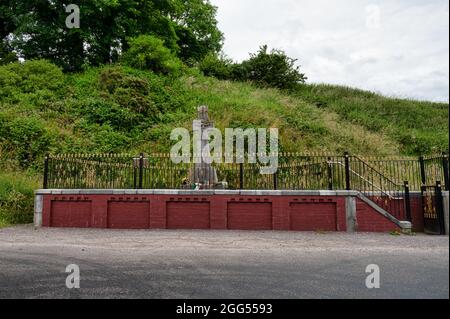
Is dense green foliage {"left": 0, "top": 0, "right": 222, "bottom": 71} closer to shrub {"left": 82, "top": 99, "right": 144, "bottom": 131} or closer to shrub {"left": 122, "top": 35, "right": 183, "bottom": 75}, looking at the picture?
shrub {"left": 122, "top": 35, "right": 183, "bottom": 75}

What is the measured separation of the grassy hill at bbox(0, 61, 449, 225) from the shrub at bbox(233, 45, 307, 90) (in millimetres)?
2846

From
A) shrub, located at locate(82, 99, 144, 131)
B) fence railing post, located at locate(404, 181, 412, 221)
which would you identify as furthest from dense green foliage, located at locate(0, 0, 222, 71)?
fence railing post, located at locate(404, 181, 412, 221)

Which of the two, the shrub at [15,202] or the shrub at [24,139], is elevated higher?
the shrub at [24,139]

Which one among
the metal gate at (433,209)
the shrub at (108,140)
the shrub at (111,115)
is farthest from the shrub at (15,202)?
the metal gate at (433,209)

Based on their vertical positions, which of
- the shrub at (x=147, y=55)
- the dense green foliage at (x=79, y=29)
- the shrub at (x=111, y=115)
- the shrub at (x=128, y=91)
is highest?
the dense green foliage at (x=79, y=29)

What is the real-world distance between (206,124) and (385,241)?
7721mm

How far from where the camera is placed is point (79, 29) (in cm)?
2597

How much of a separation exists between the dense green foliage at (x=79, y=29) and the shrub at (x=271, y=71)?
725cm

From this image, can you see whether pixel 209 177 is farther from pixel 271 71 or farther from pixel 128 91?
pixel 271 71

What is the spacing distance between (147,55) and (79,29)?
5.36 meters

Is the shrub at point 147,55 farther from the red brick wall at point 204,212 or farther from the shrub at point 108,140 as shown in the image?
the red brick wall at point 204,212

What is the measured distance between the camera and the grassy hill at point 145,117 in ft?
59.0

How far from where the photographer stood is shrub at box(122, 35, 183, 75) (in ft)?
86.0
